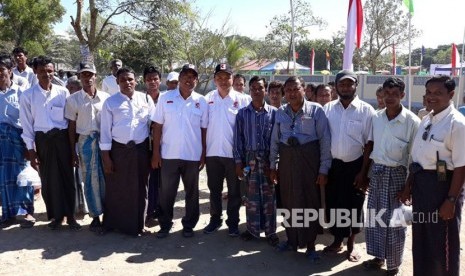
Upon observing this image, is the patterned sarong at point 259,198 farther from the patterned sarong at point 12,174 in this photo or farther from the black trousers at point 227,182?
the patterned sarong at point 12,174

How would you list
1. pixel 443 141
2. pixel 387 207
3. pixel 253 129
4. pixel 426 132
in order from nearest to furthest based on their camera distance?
pixel 443 141, pixel 426 132, pixel 387 207, pixel 253 129

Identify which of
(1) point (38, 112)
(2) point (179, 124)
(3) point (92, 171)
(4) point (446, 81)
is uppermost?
(4) point (446, 81)

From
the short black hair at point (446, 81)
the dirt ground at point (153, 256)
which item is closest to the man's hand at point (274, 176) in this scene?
the dirt ground at point (153, 256)

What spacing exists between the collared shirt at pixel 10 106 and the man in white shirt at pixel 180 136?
1.65 metres

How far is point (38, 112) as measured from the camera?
4297 mm

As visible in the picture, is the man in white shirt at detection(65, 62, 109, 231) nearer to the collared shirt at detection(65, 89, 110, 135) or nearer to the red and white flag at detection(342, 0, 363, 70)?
the collared shirt at detection(65, 89, 110, 135)

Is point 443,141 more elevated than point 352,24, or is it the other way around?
point 352,24

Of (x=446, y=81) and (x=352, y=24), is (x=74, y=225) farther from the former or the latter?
(x=352, y=24)

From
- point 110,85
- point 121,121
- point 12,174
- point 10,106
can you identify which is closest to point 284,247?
point 121,121

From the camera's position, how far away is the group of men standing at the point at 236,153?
330 centimetres

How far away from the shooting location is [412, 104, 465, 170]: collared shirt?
2.80 meters

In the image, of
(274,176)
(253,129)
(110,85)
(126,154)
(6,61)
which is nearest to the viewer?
(274,176)

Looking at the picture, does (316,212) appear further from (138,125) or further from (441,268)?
(138,125)

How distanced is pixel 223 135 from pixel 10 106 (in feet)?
7.93
